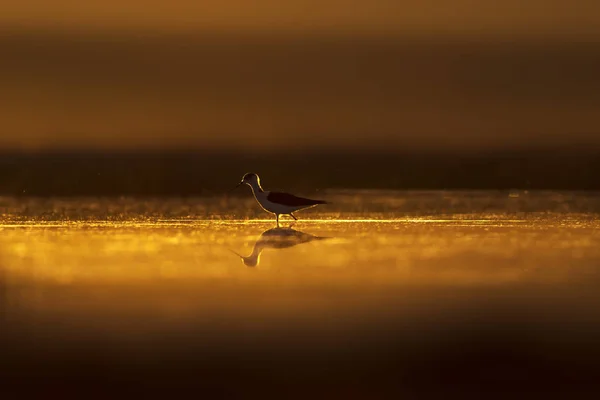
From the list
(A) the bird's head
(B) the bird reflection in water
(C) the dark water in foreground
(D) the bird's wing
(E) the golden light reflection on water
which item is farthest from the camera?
(A) the bird's head

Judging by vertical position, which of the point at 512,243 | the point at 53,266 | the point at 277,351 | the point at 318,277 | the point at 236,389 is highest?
the point at 512,243

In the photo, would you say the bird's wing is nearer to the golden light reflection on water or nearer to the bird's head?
the golden light reflection on water

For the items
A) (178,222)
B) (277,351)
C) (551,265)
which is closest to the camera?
(277,351)

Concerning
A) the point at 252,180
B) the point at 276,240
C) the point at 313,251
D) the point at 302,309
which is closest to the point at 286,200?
the point at 252,180

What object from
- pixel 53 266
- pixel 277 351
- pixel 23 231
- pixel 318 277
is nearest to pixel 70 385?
pixel 277 351

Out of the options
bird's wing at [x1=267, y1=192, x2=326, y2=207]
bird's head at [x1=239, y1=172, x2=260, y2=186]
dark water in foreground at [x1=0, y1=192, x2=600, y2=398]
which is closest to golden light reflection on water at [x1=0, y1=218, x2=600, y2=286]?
dark water in foreground at [x1=0, y1=192, x2=600, y2=398]

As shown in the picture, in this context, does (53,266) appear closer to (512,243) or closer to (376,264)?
(376,264)
